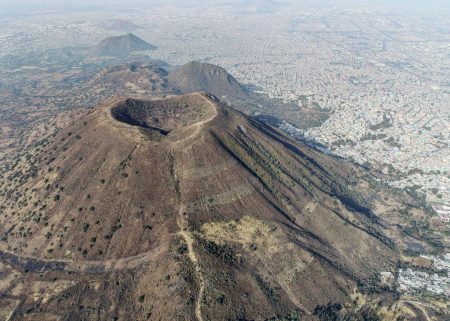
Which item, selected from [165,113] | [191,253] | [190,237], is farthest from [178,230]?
[165,113]

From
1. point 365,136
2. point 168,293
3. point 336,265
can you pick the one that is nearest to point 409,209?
point 336,265

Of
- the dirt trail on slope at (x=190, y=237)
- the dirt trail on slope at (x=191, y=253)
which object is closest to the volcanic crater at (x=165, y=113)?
the dirt trail on slope at (x=190, y=237)

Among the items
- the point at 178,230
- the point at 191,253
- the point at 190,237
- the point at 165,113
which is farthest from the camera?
the point at 165,113

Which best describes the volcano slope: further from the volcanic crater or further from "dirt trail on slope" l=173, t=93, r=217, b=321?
the volcanic crater

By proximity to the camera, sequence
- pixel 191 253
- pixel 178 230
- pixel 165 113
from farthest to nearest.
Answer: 1. pixel 165 113
2. pixel 178 230
3. pixel 191 253

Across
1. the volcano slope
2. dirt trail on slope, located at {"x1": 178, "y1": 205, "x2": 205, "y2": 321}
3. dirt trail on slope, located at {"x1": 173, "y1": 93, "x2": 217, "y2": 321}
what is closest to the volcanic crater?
the volcano slope

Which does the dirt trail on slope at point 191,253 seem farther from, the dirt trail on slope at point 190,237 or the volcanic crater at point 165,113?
the volcanic crater at point 165,113

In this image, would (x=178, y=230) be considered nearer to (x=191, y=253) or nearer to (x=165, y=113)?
(x=191, y=253)

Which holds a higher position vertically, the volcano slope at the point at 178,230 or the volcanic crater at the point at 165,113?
the volcanic crater at the point at 165,113

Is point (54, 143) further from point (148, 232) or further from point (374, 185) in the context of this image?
point (374, 185)
